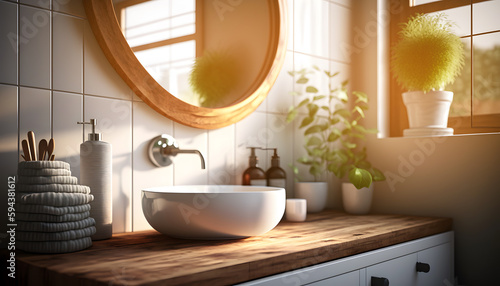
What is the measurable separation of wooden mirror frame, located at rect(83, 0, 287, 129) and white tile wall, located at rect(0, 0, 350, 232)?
3 cm

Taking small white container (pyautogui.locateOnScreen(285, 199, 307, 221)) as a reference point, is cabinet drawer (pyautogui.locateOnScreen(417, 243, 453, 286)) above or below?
below

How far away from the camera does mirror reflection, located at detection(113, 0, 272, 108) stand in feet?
4.42

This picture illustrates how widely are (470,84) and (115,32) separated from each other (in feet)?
4.83

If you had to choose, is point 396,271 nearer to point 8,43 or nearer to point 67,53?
point 67,53

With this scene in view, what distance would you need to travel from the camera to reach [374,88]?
6.70 ft

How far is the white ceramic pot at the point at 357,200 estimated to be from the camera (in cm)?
179

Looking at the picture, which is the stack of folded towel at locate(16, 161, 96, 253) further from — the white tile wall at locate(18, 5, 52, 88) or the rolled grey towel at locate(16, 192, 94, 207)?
the white tile wall at locate(18, 5, 52, 88)

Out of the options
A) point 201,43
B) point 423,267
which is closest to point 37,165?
point 201,43

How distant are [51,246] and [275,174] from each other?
2.86 feet

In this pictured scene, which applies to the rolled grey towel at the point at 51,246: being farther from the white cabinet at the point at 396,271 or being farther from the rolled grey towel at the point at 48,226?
the white cabinet at the point at 396,271

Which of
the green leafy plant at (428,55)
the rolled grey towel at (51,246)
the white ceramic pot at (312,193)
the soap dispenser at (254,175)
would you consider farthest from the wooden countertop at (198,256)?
the green leafy plant at (428,55)

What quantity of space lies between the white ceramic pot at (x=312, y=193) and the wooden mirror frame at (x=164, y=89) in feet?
1.21

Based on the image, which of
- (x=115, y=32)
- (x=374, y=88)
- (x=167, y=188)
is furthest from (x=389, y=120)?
(x=115, y=32)

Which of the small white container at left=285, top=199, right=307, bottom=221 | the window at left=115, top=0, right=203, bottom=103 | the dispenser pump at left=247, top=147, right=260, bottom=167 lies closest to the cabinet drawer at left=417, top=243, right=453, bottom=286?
the small white container at left=285, top=199, right=307, bottom=221
